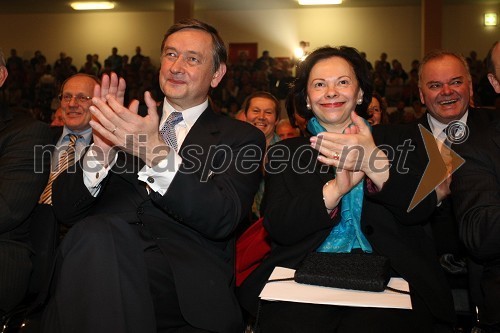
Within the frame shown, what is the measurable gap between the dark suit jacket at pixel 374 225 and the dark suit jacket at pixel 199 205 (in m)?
0.15

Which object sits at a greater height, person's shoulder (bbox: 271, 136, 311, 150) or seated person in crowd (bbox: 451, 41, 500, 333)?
person's shoulder (bbox: 271, 136, 311, 150)

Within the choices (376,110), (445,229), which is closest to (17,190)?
(445,229)

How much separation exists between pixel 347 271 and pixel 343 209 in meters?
0.40

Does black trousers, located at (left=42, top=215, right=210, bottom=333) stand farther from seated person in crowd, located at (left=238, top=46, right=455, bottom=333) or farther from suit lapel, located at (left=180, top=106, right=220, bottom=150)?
suit lapel, located at (left=180, top=106, right=220, bottom=150)

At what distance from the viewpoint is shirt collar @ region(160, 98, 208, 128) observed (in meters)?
2.63

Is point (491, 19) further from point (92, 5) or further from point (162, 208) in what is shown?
point (162, 208)

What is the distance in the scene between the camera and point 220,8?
16.8 m

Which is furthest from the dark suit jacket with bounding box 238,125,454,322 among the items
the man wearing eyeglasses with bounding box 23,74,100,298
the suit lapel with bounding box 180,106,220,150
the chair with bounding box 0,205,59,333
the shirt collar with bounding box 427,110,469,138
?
the man wearing eyeglasses with bounding box 23,74,100,298

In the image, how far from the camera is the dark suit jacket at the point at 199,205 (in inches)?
Result: 79.4

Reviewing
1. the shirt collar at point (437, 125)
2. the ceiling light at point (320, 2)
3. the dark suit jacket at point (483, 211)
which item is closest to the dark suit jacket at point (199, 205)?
the dark suit jacket at point (483, 211)

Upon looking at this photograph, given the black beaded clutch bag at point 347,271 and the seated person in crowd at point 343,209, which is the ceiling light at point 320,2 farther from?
the black beaded clutch bag at point 347,271

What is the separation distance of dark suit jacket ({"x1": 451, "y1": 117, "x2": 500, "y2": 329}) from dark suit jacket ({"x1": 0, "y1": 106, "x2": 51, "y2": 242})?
1877 mm

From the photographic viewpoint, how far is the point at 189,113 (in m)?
2.64

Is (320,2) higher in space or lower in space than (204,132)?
higher
